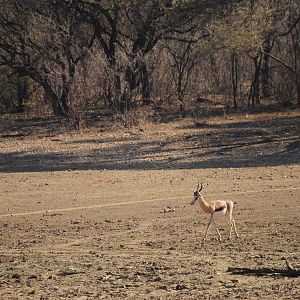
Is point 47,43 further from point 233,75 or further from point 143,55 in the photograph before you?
point 233,75

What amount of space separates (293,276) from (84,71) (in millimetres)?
21907

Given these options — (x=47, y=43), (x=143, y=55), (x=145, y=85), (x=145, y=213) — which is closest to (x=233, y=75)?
(x=145, y=85)

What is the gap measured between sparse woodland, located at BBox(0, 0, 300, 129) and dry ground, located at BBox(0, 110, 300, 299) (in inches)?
107

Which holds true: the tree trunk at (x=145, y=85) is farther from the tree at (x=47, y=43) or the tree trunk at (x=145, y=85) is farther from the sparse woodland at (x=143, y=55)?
the tree at (x=47, y=43)

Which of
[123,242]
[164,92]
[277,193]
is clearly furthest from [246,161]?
[164,92]

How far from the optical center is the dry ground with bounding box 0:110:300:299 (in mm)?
10367

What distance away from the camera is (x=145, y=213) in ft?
53.0

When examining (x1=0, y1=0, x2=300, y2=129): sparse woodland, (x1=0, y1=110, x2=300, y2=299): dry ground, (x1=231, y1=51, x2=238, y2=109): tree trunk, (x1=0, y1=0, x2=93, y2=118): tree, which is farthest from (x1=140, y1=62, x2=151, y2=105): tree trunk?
(x1=0, y1=110, x2=300, y2=299): dry ground

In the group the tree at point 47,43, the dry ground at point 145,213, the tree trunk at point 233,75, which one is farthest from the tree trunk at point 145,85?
the dry ground at point 145,213

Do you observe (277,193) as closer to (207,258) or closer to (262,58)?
(207,258)

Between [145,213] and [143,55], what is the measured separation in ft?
61.7

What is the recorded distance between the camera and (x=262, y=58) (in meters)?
40.1

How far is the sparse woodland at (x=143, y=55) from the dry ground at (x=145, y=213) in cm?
271

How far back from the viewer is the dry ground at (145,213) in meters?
10.4
